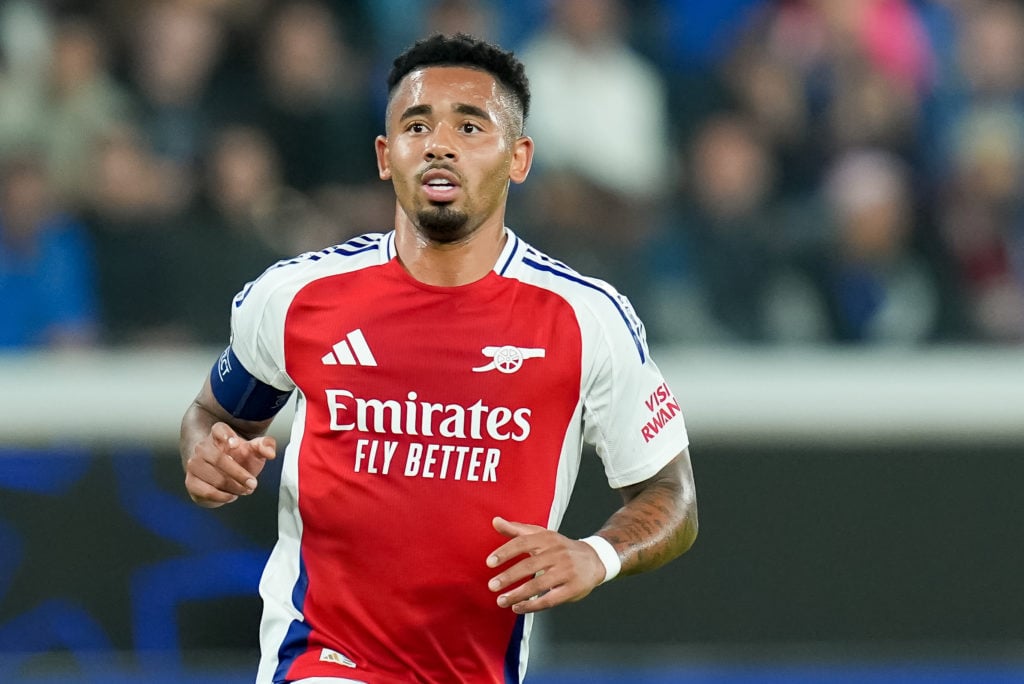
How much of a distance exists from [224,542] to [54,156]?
7.00 feet

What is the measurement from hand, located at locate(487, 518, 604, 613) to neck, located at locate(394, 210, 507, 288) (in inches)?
28.7

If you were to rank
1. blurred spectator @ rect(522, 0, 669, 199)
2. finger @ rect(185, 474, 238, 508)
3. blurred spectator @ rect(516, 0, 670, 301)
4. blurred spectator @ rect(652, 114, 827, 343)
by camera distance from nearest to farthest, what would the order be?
1. finger @ rect(185, 474, 238, 508)
2. blurred spectator @ rect(652, 114, 827, 343)
3. blurred spectator @ rect(516, 0, 670, 301)
4. blurred spectator @ rect(522, 0, 669, 199)

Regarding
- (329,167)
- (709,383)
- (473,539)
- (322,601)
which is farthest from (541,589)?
(329,167)

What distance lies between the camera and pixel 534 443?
399 centimetres

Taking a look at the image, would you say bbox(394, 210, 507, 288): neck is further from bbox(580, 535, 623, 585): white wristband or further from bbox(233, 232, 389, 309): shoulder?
bbox(580, 535, 623, 585): white wristband

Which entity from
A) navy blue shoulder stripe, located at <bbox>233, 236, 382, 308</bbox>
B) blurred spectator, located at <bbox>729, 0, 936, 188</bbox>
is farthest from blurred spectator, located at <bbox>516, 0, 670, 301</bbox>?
navy blue shoulder stripe, located at <bbox>233, 236, 382, 308</bbox>

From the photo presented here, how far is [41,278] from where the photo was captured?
759 centimetres

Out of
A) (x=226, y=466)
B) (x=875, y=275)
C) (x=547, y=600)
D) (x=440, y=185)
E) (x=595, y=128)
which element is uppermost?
(x=595, y=128)

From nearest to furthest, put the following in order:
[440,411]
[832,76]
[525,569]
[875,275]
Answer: [525,569] < [440,411] < [875,275] < [832,76]

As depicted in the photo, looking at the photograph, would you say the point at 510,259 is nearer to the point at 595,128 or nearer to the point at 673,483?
the point at 673,483

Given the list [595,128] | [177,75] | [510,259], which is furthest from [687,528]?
[177,75]

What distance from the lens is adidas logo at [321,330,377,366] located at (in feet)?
13.1

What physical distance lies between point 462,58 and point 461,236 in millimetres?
423

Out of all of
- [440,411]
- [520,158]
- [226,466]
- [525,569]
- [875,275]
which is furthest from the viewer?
[875,275]
